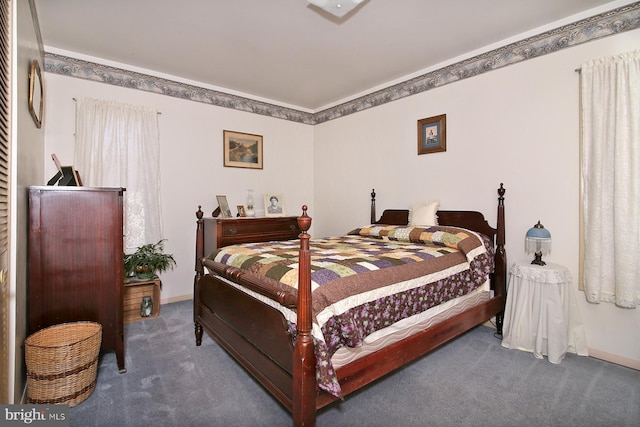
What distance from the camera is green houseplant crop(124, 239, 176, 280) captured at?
332 cm

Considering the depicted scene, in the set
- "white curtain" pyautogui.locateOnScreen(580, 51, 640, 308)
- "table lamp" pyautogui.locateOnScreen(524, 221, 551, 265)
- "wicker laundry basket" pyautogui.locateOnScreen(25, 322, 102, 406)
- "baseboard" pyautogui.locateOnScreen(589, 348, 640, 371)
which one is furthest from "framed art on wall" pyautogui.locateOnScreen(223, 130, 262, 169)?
"baseboard" pyautogui.locateOnScreen(589, 348, 640, 371)

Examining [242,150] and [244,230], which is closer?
[244,230]

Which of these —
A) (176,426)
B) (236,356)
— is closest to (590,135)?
(236,356)

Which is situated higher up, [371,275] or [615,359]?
[371,275]

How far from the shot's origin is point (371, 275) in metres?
1.80

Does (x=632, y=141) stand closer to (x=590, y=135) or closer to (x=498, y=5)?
(x=590, y=135)

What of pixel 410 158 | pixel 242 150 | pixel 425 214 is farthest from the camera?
pixel 242 150

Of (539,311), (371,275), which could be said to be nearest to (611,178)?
(539,311)

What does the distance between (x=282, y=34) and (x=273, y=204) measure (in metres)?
2.27

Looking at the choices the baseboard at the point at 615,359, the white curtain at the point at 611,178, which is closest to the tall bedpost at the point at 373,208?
the white curtain at the point at 611,178

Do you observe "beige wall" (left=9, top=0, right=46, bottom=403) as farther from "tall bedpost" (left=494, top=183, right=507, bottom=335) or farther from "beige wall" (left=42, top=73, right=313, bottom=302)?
"tall bedpost" (left=494, top=183, right=507, bottom=335)

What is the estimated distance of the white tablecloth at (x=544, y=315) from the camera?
7.70 ft

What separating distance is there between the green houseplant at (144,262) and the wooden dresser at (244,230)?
529 mm

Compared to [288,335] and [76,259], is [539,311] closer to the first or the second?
[288,335]
